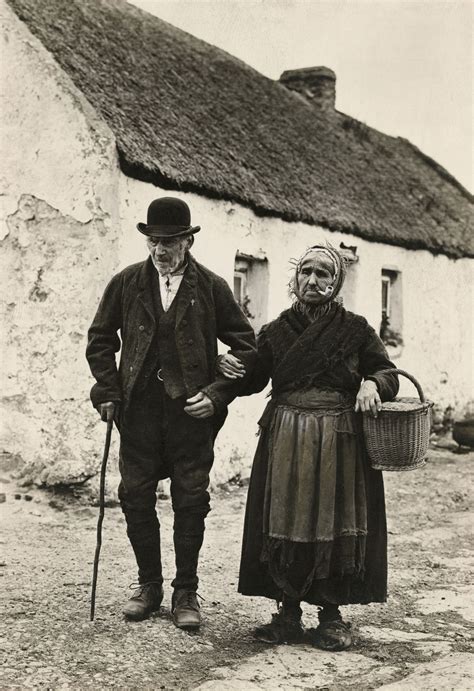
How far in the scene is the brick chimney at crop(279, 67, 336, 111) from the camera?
46.0 feet

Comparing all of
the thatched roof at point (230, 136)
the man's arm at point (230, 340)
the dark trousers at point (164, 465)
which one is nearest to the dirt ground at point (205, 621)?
the dark trousers at point (164, 465)

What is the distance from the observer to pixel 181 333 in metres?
4.11

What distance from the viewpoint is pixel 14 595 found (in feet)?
15.6

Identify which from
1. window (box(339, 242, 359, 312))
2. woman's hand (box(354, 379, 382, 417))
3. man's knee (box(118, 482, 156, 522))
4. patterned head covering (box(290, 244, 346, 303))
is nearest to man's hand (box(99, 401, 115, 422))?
man's knee (box(118, 482, 156, 522))

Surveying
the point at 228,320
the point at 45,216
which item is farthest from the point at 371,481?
the point at 45,216

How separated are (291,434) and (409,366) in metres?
8.69

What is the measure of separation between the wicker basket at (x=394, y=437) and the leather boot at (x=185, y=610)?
1119 mm

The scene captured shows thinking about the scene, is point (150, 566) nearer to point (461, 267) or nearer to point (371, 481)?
point (371, 481)

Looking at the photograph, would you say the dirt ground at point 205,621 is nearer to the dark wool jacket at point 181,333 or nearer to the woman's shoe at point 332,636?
the woman's shoe at point 332,636

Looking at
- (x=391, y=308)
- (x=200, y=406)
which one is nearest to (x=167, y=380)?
(x=200, y=406)

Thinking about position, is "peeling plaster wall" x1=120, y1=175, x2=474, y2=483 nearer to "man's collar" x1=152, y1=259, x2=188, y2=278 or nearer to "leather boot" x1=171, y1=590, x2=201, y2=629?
"man's collar" x1=152, y1=259, x2=188, y2=278

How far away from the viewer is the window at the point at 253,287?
9.10m

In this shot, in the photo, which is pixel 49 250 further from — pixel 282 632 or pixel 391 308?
pixel 391 308

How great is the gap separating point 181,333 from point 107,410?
515 mm
